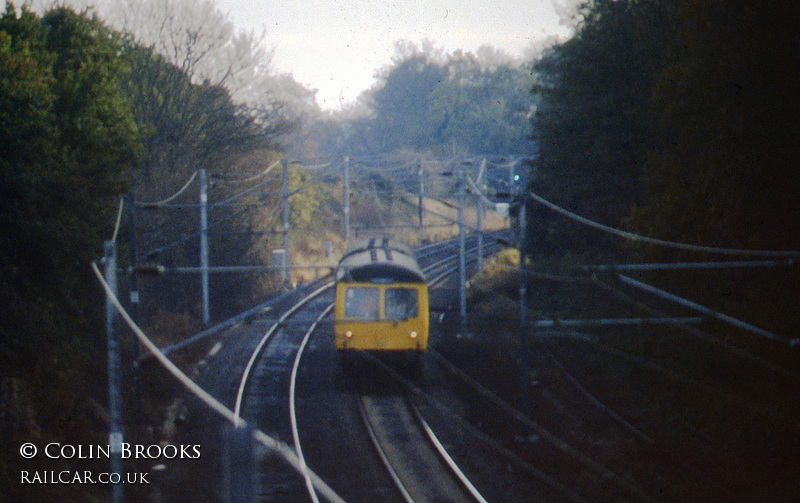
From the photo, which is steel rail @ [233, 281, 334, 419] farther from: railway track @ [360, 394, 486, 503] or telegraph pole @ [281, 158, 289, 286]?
railway track @ [360, 394, 486, 503]

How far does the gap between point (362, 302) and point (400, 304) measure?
0.81 m

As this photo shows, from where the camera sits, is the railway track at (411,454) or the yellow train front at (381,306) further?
the yellow train front at (381,306)

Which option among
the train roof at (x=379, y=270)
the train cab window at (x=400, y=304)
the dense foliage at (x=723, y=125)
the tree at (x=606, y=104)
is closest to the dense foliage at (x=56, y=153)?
the train roof at (x=379, y=270)

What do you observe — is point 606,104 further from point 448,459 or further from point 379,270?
point 448,459

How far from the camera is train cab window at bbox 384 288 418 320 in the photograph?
54.9 feet

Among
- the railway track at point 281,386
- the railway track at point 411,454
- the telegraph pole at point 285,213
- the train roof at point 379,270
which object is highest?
the telegraph pole at point 285,213

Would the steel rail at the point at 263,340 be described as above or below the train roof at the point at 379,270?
below

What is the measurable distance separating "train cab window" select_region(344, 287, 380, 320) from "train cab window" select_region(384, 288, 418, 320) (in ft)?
0.83

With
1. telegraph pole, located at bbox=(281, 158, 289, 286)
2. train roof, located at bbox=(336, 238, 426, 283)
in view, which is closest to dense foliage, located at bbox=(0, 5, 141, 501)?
train roof, located at bbox=(336, 238, 426, 283)

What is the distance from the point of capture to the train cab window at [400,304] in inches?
659

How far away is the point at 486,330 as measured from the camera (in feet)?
78.2

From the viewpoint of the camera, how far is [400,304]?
16797mm

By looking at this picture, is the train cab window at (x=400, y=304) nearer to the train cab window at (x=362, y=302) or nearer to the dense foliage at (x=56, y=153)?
the train cab window at (x=362, y=302)

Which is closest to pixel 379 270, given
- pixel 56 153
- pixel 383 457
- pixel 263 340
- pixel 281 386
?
pixel 281 386
